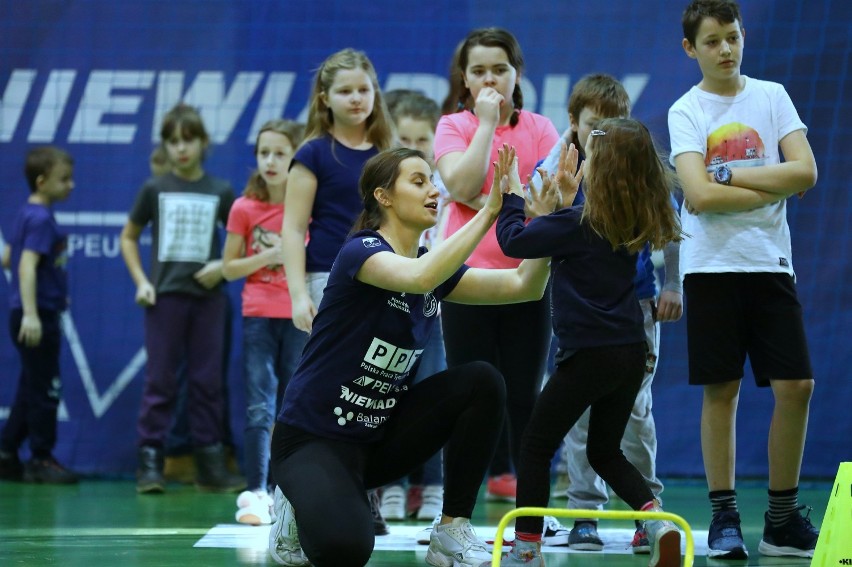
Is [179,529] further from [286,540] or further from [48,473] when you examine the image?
[48,473]

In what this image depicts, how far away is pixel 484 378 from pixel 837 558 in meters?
1.01

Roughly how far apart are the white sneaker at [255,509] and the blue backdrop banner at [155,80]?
1219mm

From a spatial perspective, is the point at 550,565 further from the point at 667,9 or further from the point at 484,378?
the point at 667,9

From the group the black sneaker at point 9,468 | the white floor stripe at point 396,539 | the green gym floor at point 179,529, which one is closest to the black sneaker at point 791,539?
the green gym floor at point 179,529

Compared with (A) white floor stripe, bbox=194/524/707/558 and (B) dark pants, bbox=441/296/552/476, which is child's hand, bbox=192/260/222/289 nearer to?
(A) white floor stripe, bbox=194/524/707/558

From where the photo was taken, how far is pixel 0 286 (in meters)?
5.73

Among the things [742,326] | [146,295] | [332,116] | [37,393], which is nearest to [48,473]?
[37,393]

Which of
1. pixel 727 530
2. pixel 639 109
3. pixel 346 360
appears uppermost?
pixel 639 109

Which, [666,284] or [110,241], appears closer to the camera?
[666,284]

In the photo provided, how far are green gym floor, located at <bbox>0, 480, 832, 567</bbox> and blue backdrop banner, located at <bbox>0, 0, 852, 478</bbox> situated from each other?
2.09 feet

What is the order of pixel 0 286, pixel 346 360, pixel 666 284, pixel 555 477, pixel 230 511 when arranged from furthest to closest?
pixel 0 286 < pixel 555 477 < pixel 230 511 < pixel 666 284 < pixel 346 360

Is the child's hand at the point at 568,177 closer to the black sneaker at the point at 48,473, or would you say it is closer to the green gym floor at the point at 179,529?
the green gym floor at the point at 179,529

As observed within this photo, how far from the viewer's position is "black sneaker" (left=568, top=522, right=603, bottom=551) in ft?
A: 11.9

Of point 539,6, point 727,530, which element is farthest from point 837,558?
point 539,6
